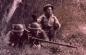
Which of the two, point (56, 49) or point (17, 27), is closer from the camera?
point (56, 49)

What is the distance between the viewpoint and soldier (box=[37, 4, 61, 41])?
5.44 meters

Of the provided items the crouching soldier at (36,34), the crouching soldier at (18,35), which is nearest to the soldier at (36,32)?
the crouching soldier at (36,34)

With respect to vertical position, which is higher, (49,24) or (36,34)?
(49,24)

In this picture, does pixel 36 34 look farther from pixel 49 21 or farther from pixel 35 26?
pixel 49 21

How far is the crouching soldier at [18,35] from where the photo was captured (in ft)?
18.0

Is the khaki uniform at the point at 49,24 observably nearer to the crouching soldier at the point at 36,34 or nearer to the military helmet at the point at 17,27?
the crouching soldier at the point at 36,34

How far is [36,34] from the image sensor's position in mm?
5461

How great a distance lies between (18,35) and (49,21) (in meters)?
0.51

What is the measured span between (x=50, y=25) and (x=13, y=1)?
671 mm

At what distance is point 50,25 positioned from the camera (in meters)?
5.47

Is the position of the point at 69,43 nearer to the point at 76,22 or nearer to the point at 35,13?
the point at 76,22

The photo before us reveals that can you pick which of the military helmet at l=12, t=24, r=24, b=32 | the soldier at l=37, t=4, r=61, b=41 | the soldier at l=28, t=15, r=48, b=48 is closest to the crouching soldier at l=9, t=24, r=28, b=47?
the military helmet at l=12, t=24, r=24, b=32

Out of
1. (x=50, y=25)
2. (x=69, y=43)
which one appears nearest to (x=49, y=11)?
(x=50, y=25)

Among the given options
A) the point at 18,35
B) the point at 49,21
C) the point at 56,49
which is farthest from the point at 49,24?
the point at 18,35
